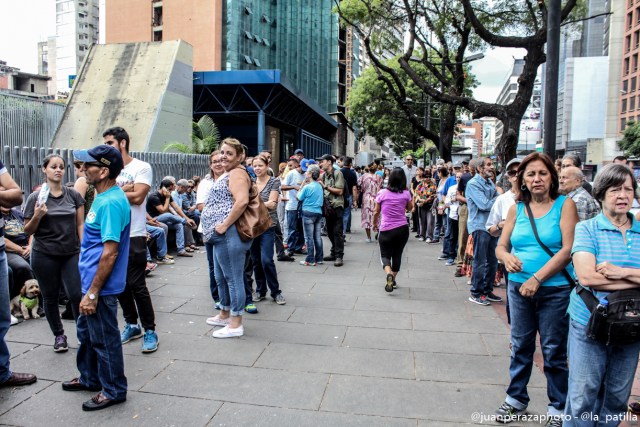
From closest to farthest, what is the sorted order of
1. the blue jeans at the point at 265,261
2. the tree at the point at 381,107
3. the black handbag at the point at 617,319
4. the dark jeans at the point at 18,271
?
1. the black handbag at the point at 617,319
2. the dark jeans at the point at 18,271
3. the blue jeans at the point at 265,261
4. the tree at the point at 381,107

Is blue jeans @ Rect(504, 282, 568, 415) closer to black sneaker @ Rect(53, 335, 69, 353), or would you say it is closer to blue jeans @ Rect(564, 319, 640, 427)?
blue jeans @ Rect(564, 319, 640, 427)

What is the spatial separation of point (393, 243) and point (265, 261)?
6.61 feet

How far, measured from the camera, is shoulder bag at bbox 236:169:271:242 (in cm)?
511

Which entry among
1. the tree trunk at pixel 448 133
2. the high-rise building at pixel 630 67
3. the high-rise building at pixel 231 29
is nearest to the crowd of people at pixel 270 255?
the tree trunk at pixel 448 133

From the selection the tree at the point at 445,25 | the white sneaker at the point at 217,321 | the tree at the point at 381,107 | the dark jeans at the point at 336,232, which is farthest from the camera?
the tree at the point at 381,107

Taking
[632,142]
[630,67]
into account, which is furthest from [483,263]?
[630,67]

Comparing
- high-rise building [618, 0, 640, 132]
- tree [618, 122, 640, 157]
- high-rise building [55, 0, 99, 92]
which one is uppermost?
high-rise building [55, 0, 99, 92]

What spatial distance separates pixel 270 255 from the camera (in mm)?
6660

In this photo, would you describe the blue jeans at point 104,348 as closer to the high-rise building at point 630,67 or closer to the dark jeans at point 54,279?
the dark jeans at point 54,279

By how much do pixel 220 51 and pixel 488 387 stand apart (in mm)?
28236

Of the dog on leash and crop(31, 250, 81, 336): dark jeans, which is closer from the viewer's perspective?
crop(31, 250, 81, 336): dark jeans

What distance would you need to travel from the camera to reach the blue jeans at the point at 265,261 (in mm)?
6660

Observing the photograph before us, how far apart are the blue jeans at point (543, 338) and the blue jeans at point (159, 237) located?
701 centimetres

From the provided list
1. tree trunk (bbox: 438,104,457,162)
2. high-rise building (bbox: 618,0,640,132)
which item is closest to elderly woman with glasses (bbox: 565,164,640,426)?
tree trunk (bbox: 438,104,457,162)
